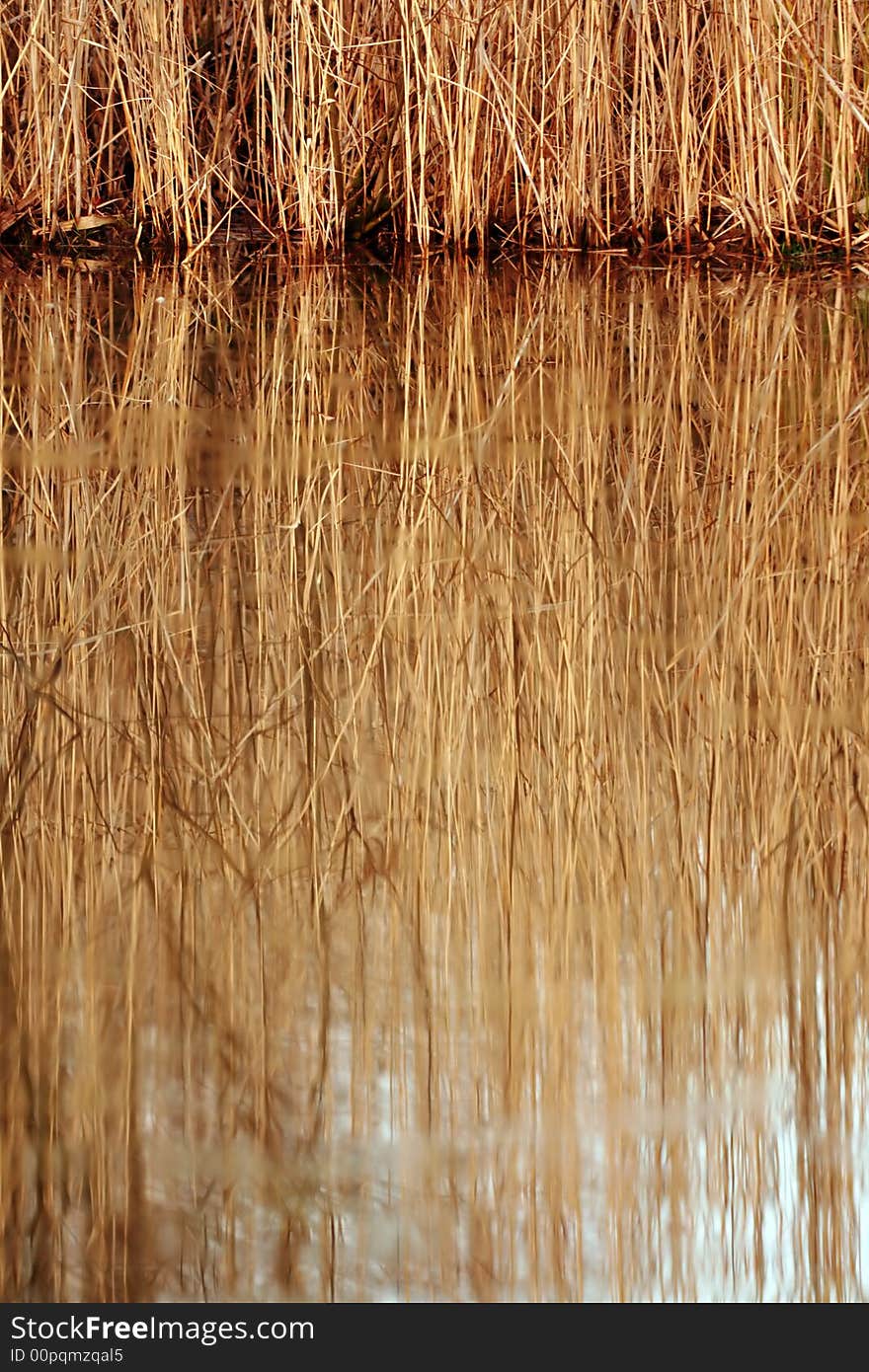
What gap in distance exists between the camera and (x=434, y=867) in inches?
35.2

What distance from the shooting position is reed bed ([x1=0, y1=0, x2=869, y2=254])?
9.55 feet

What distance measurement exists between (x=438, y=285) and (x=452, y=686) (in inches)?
74.0

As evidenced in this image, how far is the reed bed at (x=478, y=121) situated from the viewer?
291cm

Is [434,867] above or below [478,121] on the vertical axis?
below

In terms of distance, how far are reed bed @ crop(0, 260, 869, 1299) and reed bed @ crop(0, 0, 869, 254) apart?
1.31 m

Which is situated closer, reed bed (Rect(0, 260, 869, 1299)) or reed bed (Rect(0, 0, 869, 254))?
reed bed (Rect(0, 260, 869, 1299))

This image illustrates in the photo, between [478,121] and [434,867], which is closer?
[434,867]

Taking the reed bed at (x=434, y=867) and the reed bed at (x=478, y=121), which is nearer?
the reed bed at (x=434, y=867)

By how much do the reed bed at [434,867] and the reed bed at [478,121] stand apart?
1.31 metres

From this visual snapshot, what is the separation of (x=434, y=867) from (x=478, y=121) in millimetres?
2380

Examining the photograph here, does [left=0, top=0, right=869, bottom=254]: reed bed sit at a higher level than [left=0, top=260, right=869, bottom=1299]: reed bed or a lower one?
higher

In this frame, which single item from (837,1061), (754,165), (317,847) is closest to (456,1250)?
(837,1061)

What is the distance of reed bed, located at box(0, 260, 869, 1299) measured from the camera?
664 mm

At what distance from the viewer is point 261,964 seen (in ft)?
2.64
